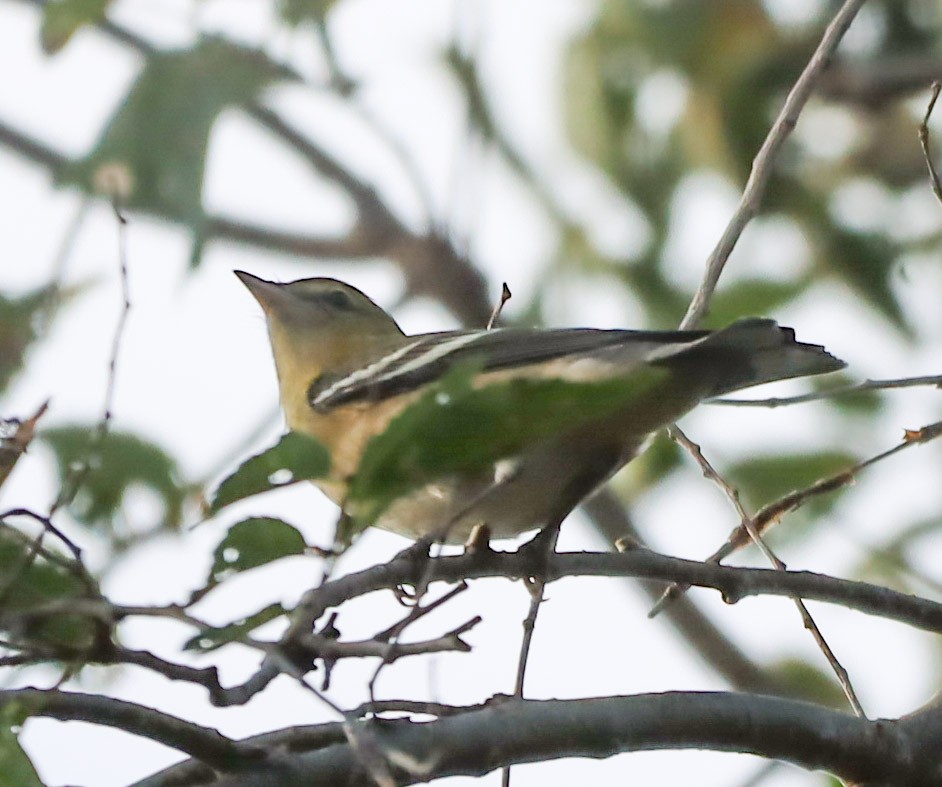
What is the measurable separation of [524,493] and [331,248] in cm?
384

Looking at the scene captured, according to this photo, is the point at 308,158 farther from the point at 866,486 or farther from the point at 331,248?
the point at 866,486

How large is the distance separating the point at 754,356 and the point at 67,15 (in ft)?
7.89

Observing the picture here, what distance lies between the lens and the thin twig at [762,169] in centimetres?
402

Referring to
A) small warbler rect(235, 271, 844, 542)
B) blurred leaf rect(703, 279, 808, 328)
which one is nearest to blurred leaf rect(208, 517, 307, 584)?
small warbler rect(235, 271, 844, 542)

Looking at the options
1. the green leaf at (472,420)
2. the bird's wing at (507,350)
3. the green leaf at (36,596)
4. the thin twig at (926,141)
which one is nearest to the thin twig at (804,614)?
the bird's wing at (507,350)

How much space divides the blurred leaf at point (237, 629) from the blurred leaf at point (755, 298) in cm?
182

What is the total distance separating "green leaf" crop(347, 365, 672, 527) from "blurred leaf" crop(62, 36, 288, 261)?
3098mm

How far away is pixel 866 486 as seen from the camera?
6555 mm

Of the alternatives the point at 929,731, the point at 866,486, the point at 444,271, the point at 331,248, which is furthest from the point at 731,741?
the point at 331,248

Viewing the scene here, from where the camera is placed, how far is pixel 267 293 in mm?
5977

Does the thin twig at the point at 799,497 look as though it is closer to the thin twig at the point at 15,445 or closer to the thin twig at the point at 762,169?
the thin twig at the point at 762,169

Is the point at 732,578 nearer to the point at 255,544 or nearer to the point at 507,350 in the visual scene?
the point at 507,350

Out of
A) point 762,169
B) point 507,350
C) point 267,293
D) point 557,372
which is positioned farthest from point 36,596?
point 267,293

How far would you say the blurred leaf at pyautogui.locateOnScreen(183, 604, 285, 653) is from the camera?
7.46ft
